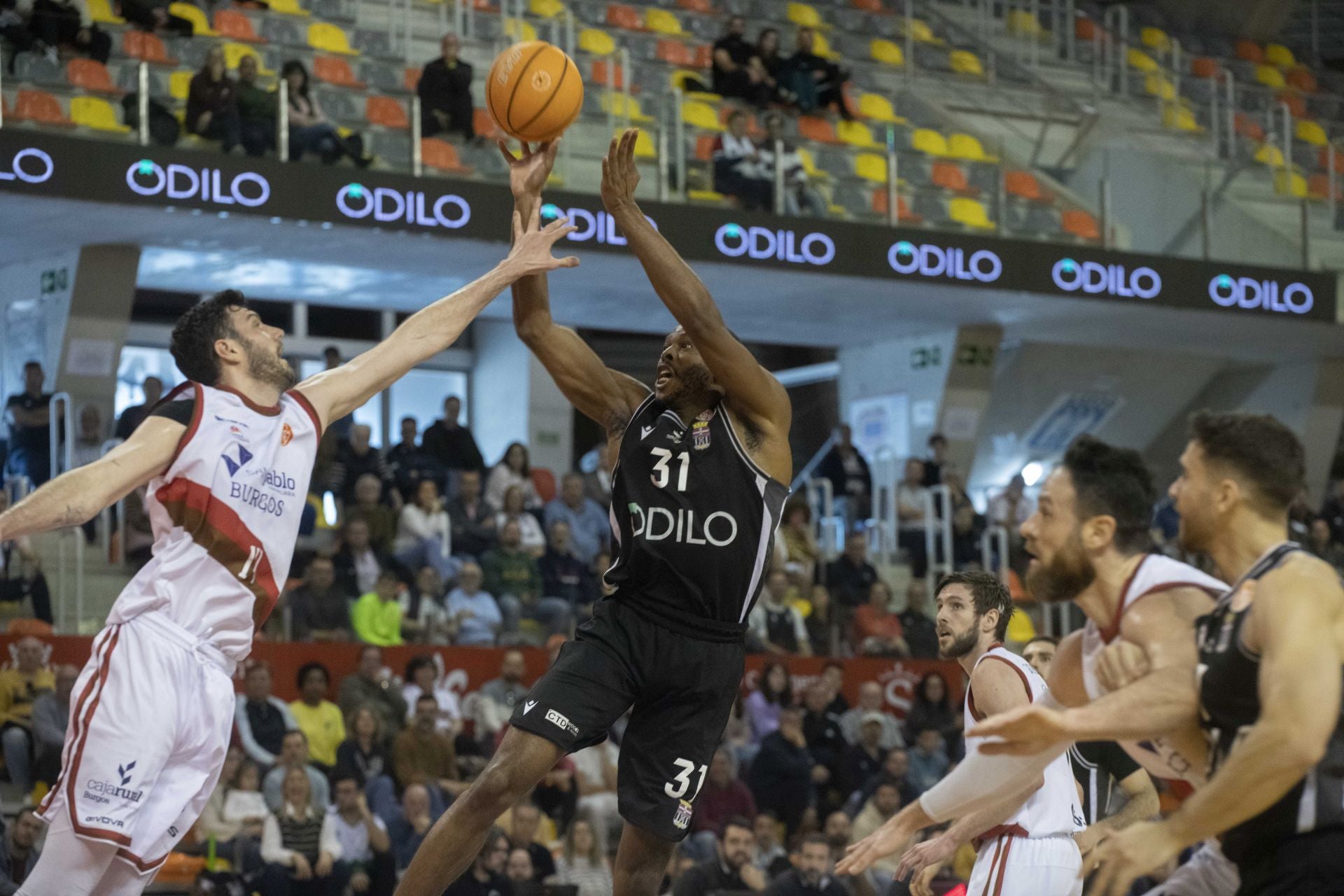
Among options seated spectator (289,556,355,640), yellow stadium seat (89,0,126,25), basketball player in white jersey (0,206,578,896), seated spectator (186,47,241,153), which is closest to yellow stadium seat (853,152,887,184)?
seated spectator (186,47,241,153)

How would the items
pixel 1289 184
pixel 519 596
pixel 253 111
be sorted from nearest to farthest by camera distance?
pixel 253 111 → pixel 519 596 → pixel 1289 184

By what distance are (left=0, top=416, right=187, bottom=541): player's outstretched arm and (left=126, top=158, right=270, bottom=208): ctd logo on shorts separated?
922 centimetres

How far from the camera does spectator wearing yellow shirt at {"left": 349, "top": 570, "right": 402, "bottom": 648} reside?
46.0 ft

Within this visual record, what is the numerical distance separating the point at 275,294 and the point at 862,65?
691 centimetres

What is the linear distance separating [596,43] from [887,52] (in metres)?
4.17

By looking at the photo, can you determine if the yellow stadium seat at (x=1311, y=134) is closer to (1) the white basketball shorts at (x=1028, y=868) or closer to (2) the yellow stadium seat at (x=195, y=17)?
(2) the yellow stadium seat at (x=195, y=17)

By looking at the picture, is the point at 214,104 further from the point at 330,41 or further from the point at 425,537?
the point at 425,537

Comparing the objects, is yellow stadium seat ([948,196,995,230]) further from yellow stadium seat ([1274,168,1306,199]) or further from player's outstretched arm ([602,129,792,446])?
player's outstretched arm ([602,129,792,446])

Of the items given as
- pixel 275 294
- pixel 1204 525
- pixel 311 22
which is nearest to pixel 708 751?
pixel 1204 525

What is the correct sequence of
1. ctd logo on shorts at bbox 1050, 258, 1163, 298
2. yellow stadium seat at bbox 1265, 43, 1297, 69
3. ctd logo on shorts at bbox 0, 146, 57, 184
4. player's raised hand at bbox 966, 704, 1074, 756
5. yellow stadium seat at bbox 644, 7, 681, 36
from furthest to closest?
yellow stadium seat at bbox 1265, 43, 1297, 69, yellow stadium seat at bbox 644, 7, 681, 36, ctd logo on shorts at bbox 1050, 258, 1163, 298, ctd logo on shorts at bbox 0, 146, 57, 184, player's raised hand at bbox 966, 704, 1074, 756

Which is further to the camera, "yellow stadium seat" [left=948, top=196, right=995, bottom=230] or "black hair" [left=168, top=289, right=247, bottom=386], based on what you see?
"yellow stadium seat" [left=948, top=196, right=995, bottom=230]

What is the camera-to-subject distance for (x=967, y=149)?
17578 millimetres

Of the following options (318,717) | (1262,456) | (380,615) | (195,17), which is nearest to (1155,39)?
(195,17)

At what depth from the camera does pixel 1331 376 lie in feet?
71.5
